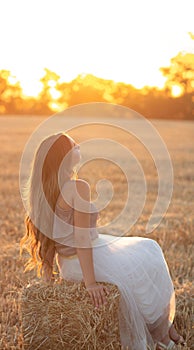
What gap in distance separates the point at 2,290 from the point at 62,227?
1.54 m

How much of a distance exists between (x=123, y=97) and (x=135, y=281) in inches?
1426

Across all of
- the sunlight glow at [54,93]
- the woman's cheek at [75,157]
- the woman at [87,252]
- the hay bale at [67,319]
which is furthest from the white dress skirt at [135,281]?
the sunlight glow at [54,93]

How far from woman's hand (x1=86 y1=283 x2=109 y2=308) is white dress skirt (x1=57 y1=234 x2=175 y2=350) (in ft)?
0.37

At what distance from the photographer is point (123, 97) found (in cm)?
3925

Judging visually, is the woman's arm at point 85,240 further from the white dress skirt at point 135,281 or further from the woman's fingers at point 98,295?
the white dress skirt at point 135,281

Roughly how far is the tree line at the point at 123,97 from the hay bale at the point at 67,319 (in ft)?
96.8

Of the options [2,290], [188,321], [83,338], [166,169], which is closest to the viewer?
[83,338]

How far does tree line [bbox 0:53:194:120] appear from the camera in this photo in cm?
3547

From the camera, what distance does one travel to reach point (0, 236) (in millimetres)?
6605

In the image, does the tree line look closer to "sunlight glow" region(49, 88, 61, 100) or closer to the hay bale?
"sunlight glow" region(49, 88, 61, 100)

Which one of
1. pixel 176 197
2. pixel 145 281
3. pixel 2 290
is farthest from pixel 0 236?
pixel 176 197

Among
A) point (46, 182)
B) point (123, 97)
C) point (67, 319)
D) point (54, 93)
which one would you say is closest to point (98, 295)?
point (67, 319)

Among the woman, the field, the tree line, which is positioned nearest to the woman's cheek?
the woman

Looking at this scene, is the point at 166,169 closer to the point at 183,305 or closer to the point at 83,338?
the point at 183,305
